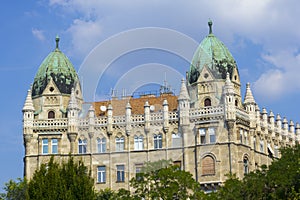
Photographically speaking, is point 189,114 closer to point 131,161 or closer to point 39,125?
point 131,161

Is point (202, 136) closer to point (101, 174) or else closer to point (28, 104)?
point (101, 174)

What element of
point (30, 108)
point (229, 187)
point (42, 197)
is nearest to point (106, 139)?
point (30, 108)

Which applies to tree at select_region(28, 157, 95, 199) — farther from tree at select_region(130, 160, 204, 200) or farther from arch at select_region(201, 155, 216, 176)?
arch at select_region(201, 155, 216, 176)

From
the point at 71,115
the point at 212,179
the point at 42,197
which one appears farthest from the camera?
the point at 71,115

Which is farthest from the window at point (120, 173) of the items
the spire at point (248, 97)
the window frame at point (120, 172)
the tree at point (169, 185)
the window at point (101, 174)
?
the tree at point (169, 185)

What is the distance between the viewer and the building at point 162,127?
11381cm

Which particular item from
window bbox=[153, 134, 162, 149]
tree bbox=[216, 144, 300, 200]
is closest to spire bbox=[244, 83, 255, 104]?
window bbox=[153, 134, 162, 149]

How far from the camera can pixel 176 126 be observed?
382 feet

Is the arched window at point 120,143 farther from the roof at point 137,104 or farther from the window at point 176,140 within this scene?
the window at point 176,140

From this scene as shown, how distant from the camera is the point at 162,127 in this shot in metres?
117

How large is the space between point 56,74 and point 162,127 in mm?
19312

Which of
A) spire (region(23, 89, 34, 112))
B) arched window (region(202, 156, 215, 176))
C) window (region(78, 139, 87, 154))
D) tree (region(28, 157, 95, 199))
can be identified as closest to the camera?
tree (region(28, 157, 95, 199))

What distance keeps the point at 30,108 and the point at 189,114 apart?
23.0m

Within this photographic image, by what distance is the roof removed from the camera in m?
121
